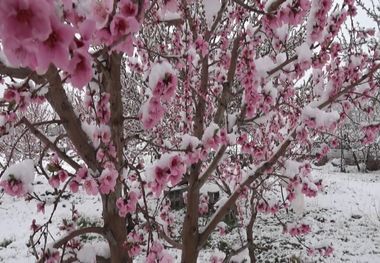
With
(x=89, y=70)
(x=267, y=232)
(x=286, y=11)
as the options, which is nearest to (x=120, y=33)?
(x=89, y=70)

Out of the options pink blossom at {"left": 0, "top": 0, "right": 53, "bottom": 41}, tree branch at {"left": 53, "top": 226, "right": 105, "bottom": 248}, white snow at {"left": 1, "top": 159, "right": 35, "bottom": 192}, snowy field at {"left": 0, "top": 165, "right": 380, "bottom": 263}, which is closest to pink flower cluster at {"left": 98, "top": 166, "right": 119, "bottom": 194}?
white snow at {"left": 1, "top": 159, "right": 35, "bottom": 192}

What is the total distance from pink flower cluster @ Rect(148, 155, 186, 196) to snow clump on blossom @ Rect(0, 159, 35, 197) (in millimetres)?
581

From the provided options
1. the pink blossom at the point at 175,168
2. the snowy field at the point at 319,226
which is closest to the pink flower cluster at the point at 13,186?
the pink blossom at the point at 175,168

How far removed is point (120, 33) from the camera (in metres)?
1.02

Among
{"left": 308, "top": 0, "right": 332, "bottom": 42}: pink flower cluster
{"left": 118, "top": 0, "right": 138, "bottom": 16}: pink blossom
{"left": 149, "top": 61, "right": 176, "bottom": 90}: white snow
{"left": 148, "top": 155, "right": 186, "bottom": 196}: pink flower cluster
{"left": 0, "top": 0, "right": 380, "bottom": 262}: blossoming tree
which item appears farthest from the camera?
{"left": 308, "top": 0, "right": 332, "bottom": 42}: pink flower cluster

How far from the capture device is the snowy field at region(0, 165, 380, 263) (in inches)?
284

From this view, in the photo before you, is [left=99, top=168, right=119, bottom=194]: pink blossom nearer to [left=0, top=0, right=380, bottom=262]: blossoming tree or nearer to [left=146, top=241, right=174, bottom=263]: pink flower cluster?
[left=0, top=0, right=380, bottom=262]: blossoming tree

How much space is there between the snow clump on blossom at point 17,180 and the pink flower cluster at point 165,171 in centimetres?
58

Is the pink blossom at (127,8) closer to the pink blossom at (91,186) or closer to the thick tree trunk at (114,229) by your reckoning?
the pink blossom at (91,186)

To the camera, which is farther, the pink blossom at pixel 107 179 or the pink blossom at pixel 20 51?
the pink blossom at pixel 107 179

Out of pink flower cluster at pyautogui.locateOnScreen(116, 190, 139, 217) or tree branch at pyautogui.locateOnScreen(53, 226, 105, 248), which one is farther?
tree branch at pyautogui.locateOnScreen(53, 226, 105, 248)

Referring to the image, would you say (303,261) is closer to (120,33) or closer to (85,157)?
(85,157)

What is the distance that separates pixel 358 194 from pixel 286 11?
1015cm

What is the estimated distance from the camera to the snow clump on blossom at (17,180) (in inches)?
68.7
